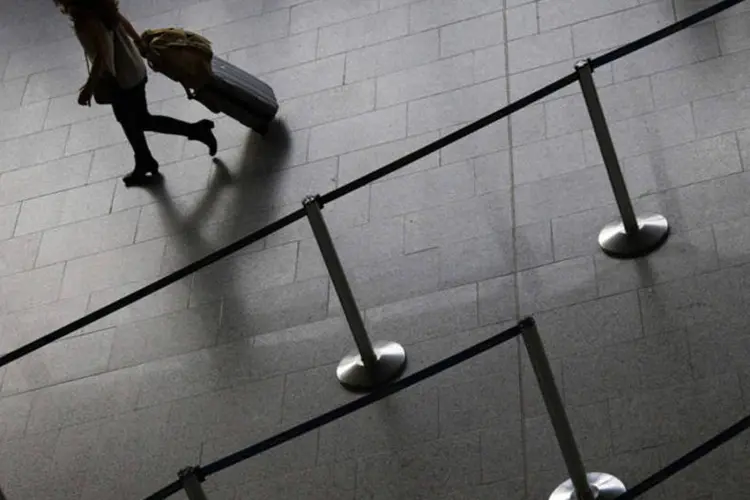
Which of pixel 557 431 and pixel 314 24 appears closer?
pixel 557 431

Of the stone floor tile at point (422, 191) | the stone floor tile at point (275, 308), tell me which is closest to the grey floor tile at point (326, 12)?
the stone floor tile at point (422, 191)

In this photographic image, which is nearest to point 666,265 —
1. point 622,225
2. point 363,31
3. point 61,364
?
point 622,225

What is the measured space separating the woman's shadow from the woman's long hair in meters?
1.31

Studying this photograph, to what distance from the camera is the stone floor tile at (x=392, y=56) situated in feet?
35.6

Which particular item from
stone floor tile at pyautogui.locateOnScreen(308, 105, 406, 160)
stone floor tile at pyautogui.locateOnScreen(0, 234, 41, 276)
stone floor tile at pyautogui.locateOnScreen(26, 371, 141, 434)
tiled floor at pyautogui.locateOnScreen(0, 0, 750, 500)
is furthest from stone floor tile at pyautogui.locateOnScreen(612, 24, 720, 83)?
stone floor tile at pyautogui.locateOnScreen(0, 234, 41, 276)

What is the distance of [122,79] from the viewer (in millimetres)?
10281

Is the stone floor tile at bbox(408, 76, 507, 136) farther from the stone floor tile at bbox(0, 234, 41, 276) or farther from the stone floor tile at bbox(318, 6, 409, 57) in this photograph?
the stone floor tile at bbox(0, 234, 41, 276)

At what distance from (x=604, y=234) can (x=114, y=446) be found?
2.91m

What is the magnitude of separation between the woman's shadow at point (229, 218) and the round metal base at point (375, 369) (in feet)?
2.32

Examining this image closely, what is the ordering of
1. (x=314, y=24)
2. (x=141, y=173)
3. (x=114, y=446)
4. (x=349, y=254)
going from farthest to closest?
(x=314, y=24) → (x=141, y=173) → (x=349, y=254) → (x=114, y=446)

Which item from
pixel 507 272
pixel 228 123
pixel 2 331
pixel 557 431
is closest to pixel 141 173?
pixel 228 123

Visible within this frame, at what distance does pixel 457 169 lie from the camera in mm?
9594

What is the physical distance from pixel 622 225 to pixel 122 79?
363 cm

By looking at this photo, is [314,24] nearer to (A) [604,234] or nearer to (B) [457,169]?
(B) [457,169]
